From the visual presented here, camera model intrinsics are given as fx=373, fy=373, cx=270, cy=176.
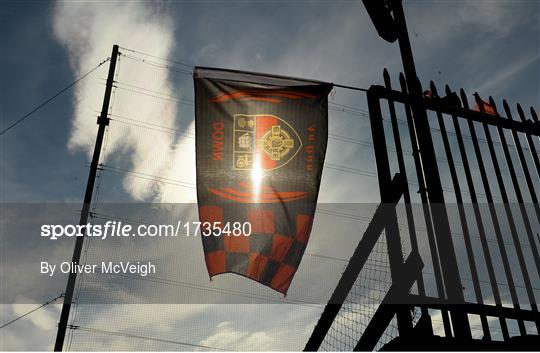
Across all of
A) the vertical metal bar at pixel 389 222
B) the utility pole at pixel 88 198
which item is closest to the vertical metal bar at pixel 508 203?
the vertical metal bar at pixel 389 222

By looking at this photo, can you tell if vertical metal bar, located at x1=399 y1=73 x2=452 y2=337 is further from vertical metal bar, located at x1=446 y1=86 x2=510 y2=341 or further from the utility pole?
the utility pole

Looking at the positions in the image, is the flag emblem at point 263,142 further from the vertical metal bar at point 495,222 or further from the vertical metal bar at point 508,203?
the vertical metal bar at point 508,203

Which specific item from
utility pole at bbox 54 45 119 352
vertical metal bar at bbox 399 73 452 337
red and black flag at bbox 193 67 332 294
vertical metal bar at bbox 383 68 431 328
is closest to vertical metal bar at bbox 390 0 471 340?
vertical metal bar at bbox 399 73 452 337

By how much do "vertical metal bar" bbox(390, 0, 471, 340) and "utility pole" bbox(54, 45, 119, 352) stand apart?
8223 mm

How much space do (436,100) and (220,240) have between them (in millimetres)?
3903

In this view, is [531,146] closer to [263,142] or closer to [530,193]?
[530,193]

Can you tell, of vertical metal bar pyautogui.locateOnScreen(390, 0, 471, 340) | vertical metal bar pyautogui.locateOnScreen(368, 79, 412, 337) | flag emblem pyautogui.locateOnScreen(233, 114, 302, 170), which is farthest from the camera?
flag emblem pyautogui.locateOnScreen(233, 114, 302, 170)

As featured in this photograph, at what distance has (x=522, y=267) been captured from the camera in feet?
15.6

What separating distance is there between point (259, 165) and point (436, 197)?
9.28ft

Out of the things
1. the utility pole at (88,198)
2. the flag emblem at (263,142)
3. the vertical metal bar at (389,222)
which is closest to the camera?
the vertical metal bar at (389,222)

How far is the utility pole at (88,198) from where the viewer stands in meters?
8.53

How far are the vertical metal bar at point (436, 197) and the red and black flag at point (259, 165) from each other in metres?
1.62

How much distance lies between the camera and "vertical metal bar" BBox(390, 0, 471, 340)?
3.88 metres

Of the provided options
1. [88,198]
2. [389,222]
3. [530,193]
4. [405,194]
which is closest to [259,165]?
[405,194]
